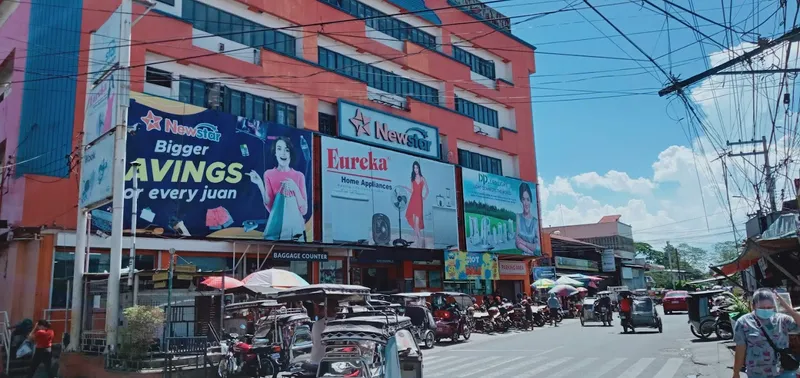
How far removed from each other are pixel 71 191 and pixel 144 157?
2.56 meters

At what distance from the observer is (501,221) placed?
39.2 metres

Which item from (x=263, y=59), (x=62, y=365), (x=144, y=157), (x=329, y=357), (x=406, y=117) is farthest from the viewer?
(x=406, y=117)

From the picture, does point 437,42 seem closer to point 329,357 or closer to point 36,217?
point 36,217

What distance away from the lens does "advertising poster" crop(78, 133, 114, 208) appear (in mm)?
14359

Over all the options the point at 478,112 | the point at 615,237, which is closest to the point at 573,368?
the point at 478,112

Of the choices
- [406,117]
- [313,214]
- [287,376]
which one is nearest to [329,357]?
[287,376]

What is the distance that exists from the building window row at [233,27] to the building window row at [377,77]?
2579mm

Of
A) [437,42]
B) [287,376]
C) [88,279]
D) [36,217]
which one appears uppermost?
A: [437,42]

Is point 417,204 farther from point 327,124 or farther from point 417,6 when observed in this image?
point 417,6

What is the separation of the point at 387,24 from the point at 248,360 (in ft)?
84.4

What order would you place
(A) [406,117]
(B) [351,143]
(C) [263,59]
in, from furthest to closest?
1. (A) [406,117]
2. (B) [351,143]
3. (C) [263,59]

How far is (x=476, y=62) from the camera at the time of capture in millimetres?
42531

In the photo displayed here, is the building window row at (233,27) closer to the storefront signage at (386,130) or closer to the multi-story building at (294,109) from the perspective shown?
the multi-story building at (294,109)

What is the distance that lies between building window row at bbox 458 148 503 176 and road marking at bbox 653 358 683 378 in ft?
80.6
